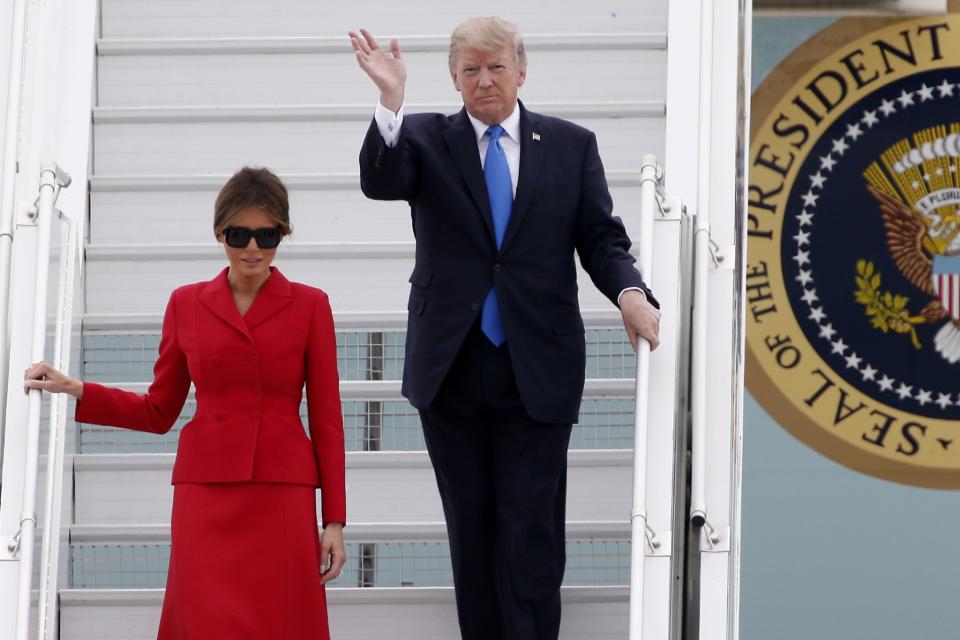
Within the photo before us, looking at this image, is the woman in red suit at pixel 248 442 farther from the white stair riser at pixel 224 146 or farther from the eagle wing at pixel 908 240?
the eagle wing at pixel 908 240

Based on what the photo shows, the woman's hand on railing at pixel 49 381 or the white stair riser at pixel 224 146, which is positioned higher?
the white stair riser at pixel 224 146

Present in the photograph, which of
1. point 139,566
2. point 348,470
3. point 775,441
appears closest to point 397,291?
point 348,470

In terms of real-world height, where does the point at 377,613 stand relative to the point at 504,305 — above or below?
below

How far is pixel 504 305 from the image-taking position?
3643 millimetres

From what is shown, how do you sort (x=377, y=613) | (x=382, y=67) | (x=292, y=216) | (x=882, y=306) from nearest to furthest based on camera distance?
(x=382, y=67)
(x=377, y=613)
(x=292, y=216)
(x=882, y=306)

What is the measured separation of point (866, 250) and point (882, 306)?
0.73 feet

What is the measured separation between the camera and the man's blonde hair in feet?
11.6

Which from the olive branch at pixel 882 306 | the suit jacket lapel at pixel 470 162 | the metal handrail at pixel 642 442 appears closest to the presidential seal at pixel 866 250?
the olive branch at pixel 882 306

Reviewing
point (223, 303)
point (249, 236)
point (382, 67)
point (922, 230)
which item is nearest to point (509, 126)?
point (382, 67)

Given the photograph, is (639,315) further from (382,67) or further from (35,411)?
(35,411)

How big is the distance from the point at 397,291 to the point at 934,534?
258cm

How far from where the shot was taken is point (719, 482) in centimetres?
393

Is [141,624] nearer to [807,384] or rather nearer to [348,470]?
[348,470]

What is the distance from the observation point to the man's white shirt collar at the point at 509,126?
3.73 meters
